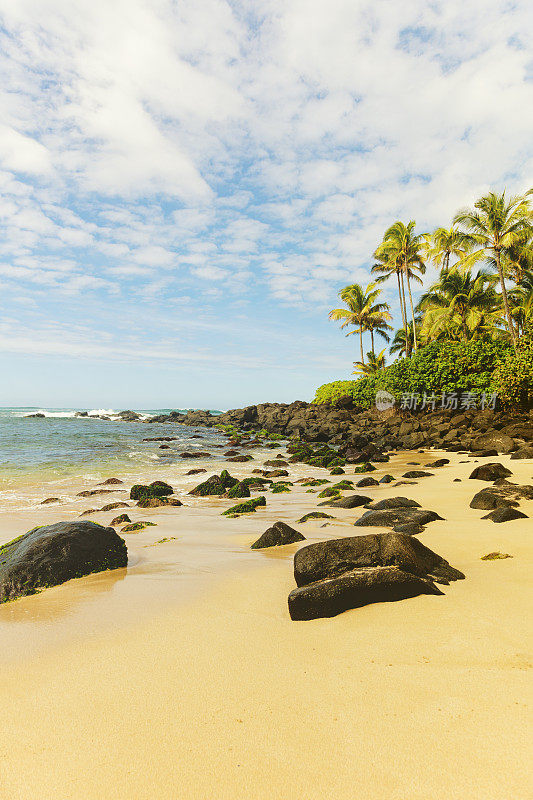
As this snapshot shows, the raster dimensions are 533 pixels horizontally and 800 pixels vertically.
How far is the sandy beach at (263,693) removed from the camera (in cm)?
157

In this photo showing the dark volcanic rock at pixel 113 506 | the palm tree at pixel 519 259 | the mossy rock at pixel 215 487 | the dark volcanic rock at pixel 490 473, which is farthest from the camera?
the palm tree at pixel 519 259

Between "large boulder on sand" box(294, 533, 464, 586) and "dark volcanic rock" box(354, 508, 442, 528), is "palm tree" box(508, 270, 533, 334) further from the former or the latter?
"large boulder on sand" box(294, 533, 464, 586)

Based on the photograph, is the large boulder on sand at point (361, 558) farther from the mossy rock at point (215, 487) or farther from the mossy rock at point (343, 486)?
the mossy rock at point (215, 487)

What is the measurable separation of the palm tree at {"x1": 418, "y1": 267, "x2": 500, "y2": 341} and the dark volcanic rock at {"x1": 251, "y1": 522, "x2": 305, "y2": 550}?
31.0 meters

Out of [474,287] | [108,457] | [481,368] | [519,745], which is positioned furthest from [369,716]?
[474,287]

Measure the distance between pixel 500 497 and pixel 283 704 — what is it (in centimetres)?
597

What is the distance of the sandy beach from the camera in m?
1.57

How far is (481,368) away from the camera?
87.5 ft

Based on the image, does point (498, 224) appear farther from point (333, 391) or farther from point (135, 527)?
point (135, 527)

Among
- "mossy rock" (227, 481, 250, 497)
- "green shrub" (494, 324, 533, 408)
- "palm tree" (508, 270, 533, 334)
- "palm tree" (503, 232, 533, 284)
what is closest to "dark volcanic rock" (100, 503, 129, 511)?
"mossy rock" (227, 481, 250, 497)

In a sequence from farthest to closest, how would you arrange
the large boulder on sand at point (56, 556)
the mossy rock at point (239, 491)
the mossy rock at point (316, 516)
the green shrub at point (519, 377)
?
the green shrub at point (519, 377) < the mossy rock at point (239, 491) < the mossy rock at point (316, 516) < the large boulder on sand at point (56, 556)

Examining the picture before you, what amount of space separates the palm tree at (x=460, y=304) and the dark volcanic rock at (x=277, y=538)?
30980mm

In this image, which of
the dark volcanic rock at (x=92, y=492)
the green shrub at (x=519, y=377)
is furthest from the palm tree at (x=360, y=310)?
the dark volcanic rock at (x=92, y=492)

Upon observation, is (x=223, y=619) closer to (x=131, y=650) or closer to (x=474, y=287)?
(x=131, y=650)
